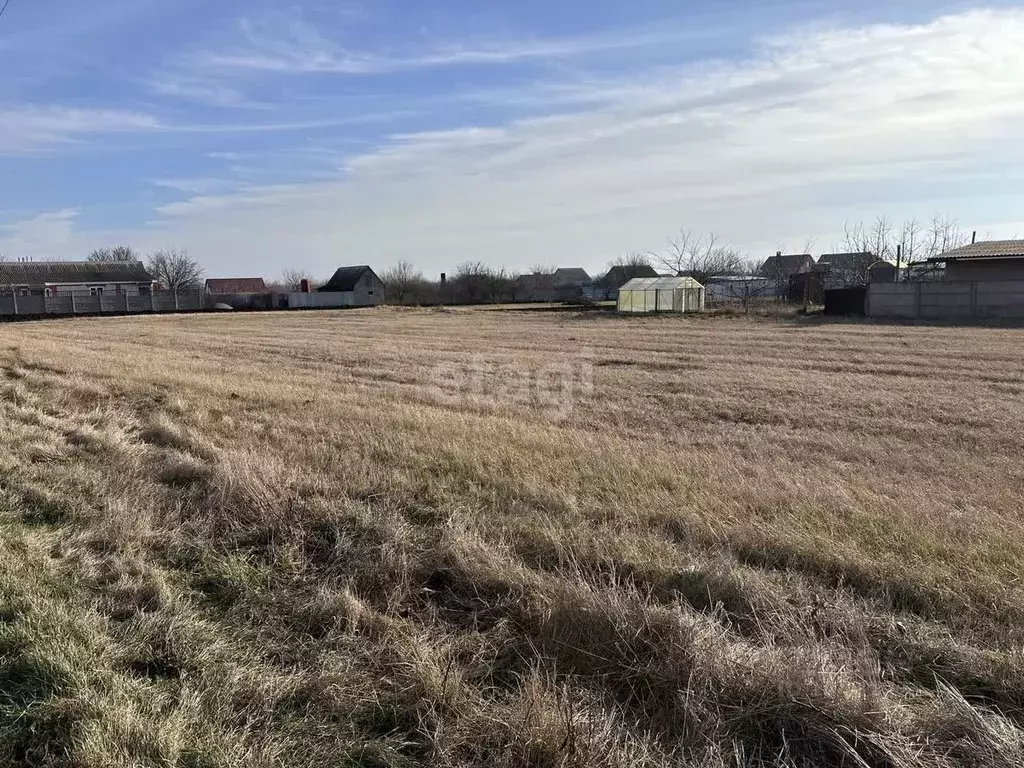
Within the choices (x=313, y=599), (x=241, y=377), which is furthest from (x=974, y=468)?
(x=241, y=377)

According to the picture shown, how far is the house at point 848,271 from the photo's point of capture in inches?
2112

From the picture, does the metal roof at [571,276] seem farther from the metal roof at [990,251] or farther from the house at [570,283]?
the metal roof at [990,251]

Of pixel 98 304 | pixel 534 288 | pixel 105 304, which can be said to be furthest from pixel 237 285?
pixel 98 304

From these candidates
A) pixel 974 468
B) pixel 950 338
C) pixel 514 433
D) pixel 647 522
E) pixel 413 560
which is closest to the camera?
pixel 413 560

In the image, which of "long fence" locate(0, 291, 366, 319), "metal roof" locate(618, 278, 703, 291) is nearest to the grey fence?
"long fence" locate(0, 291, 366, 319)

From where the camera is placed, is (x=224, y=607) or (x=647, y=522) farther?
(x=647, y=522)

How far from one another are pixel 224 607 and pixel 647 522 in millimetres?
3004

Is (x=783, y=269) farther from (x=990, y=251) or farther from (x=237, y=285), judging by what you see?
(x=237, y=285)

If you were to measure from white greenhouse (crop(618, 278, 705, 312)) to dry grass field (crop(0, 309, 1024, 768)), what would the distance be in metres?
39.3

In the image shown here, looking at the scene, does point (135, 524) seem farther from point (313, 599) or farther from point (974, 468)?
point (974, 468)

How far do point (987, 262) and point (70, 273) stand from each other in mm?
87326

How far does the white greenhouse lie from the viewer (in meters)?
48.1

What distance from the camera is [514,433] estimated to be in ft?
27.9

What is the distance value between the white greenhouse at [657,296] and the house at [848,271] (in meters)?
Result: 10.3
